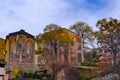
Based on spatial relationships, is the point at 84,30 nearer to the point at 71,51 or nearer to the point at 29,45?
the point at 71,51

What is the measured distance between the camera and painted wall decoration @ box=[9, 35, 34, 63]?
128 feet

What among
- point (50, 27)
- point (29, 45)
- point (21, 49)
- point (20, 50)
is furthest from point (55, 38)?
point (20, 50)

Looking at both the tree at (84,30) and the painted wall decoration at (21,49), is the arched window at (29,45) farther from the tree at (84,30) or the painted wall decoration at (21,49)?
the tree at (84,30)

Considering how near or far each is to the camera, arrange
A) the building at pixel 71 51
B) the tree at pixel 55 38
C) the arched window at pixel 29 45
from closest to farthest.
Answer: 1. the tree at pixel 55 38
2. the arched window at pixel 29 45
3. the building at pixel 71 51

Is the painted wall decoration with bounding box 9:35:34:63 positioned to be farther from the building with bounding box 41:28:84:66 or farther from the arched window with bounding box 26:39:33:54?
the building with bounding box 41:28:84:66

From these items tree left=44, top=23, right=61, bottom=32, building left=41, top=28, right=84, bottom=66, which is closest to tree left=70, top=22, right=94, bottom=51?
building left=41, top=28, right=84, bottom=66

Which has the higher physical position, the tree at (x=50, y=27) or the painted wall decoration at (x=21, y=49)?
the tree at (x=50, y=27)

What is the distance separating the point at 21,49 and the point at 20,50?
21 centimetres

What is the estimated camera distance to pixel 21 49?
130ft

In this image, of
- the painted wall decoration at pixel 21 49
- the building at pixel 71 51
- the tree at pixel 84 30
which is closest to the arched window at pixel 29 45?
the painted wall decoration at pixel 21 49

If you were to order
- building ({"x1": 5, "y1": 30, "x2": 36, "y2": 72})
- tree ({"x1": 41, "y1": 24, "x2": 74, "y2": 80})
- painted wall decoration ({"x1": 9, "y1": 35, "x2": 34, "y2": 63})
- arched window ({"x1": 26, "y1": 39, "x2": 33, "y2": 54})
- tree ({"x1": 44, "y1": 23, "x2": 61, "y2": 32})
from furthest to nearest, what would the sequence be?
1. arched window ({"x1": 26, "y1": 39, "x2": 33, "y2": 54})
2. tree ({"x1": 44, "y1": 23, "x2": 61, "y2": 32})
3. tree ({"x1": 41, "y1": 24, "x2": 74, "y2": 80})
4. painted wall decoration ({"x1": 9, "y1": 35, "x2": 34, "y2": 63})
5. building ({"x1": 5, "y1": 30, "x2": 36, "y2": 72})

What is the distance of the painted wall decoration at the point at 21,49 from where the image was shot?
128 ft

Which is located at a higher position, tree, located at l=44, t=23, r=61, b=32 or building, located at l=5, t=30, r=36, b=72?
tree, located at l=44, t=23, r=61, b=32

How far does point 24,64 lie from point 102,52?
18.1m
